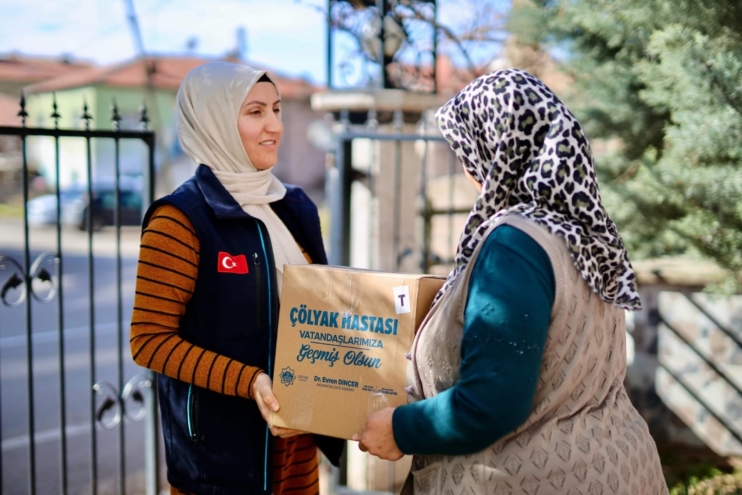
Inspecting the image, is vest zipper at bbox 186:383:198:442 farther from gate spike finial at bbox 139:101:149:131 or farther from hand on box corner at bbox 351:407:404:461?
gate spike finial at bbox 139:101:149:131

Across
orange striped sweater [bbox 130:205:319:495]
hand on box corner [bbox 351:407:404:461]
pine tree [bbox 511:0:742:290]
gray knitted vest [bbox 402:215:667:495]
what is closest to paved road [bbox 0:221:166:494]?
orange striped sweater [bbox 130:205:319:495]

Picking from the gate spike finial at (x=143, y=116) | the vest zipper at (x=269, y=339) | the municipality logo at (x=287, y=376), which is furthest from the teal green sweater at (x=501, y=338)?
the gate spike finial at (x=143, y=116)

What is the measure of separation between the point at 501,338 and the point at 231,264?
0.87m

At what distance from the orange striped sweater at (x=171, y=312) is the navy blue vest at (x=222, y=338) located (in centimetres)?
4

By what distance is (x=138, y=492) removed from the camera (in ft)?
14.8

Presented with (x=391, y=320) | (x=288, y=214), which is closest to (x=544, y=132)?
(x=391, y=320)

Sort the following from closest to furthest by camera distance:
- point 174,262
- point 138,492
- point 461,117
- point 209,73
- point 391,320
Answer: point 461,117 < point 391,320 < point 174,262 < point 209,73 < point 138,492

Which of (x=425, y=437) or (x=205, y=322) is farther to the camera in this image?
(x=205, y=322)

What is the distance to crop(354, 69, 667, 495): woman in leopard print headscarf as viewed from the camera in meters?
1.39

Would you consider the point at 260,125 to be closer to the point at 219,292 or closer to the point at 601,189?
the point at 219,292

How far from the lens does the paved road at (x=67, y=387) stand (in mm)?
4719

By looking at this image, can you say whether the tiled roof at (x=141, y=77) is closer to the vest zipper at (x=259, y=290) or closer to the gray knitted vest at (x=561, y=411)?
the vest zipper at (x=259, y=290)

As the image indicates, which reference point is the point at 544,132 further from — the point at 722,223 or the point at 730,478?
the point at 730,478

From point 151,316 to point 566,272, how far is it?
111 centimetres
